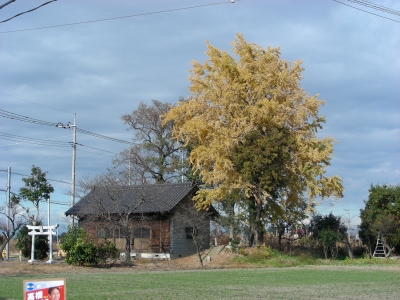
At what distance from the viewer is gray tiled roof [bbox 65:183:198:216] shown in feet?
112

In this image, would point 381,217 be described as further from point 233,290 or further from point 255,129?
point 233,290

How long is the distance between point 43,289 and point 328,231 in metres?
31.8

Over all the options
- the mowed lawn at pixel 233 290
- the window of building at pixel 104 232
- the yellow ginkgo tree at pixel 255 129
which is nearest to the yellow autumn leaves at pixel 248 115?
the yellow ginkgo tree at pixel 255 129

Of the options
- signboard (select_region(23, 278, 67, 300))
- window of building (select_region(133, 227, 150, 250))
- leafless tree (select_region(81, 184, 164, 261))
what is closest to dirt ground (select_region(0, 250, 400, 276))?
leafless tree (select_region(81, 184, 164, 261))

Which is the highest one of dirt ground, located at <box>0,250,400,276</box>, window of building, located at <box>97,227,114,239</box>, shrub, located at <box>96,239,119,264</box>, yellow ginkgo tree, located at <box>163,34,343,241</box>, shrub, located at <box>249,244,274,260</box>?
yellow ginkgo tree, located at <box>163,34,343,241</box>

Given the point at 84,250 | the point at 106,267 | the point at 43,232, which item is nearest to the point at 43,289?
the point at 84,250

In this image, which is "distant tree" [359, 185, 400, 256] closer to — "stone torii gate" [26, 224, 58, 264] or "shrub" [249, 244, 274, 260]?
"shrub" [249, 244, 274, 260]

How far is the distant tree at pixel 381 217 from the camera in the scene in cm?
3616

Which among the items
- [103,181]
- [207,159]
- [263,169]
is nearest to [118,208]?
[103,181]

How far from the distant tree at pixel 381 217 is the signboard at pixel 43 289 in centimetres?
3165

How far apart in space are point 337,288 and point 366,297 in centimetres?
256

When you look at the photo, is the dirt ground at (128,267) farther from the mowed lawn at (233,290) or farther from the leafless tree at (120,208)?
the mowed lawn at (233,290)

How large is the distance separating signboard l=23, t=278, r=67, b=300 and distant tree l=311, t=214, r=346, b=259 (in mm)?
31346

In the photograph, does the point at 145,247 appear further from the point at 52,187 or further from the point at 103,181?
the point at 52,187
